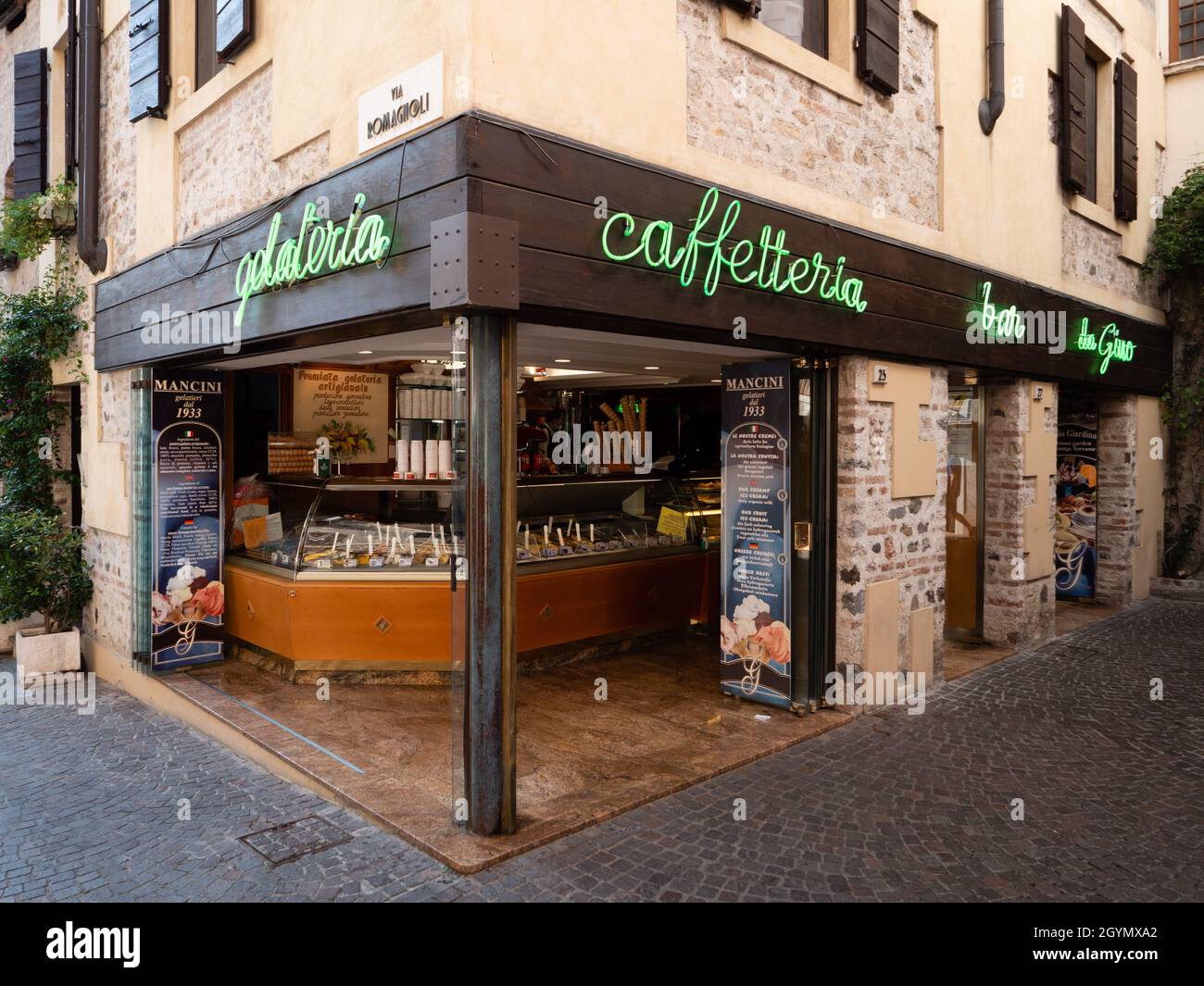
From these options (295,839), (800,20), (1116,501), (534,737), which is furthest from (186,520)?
(1116,501)

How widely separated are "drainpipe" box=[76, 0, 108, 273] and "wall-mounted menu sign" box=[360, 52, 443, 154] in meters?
4.54

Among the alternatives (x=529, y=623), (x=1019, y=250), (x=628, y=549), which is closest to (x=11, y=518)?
(x=529, y=623)

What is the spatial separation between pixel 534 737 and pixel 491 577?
1.92 m

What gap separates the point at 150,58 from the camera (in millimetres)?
7027

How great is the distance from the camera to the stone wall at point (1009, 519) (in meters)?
8.30

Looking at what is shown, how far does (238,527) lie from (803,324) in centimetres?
528

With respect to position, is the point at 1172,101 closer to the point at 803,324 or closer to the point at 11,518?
the point at 803,324

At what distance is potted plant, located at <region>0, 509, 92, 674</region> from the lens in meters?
7.62

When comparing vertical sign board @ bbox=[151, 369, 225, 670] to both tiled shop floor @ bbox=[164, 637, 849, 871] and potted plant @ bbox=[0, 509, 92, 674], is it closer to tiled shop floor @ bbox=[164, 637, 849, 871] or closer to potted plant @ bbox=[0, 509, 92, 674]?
tiled shop floor @ bbox=[164, 637, 849, 871]

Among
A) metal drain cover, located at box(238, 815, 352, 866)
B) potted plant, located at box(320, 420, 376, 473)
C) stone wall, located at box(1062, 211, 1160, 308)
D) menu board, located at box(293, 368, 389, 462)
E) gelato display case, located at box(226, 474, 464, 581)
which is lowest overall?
metal drain cover, located at box(238, 815, 352, 866)

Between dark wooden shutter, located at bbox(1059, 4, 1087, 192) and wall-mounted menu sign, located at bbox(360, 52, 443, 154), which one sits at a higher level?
dark wooden shutter, located at bbox(1059, 4, 1087, 192)

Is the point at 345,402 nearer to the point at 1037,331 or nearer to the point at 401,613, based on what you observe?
the point at 401,613

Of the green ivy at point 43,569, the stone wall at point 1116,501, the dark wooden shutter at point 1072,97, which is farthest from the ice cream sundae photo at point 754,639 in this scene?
the stone wall at point 1116,501

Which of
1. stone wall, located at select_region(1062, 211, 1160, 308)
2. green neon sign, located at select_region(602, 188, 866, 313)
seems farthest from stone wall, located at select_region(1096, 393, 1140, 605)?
green neon sign, located at select_region(602, 188, 866, 313)
